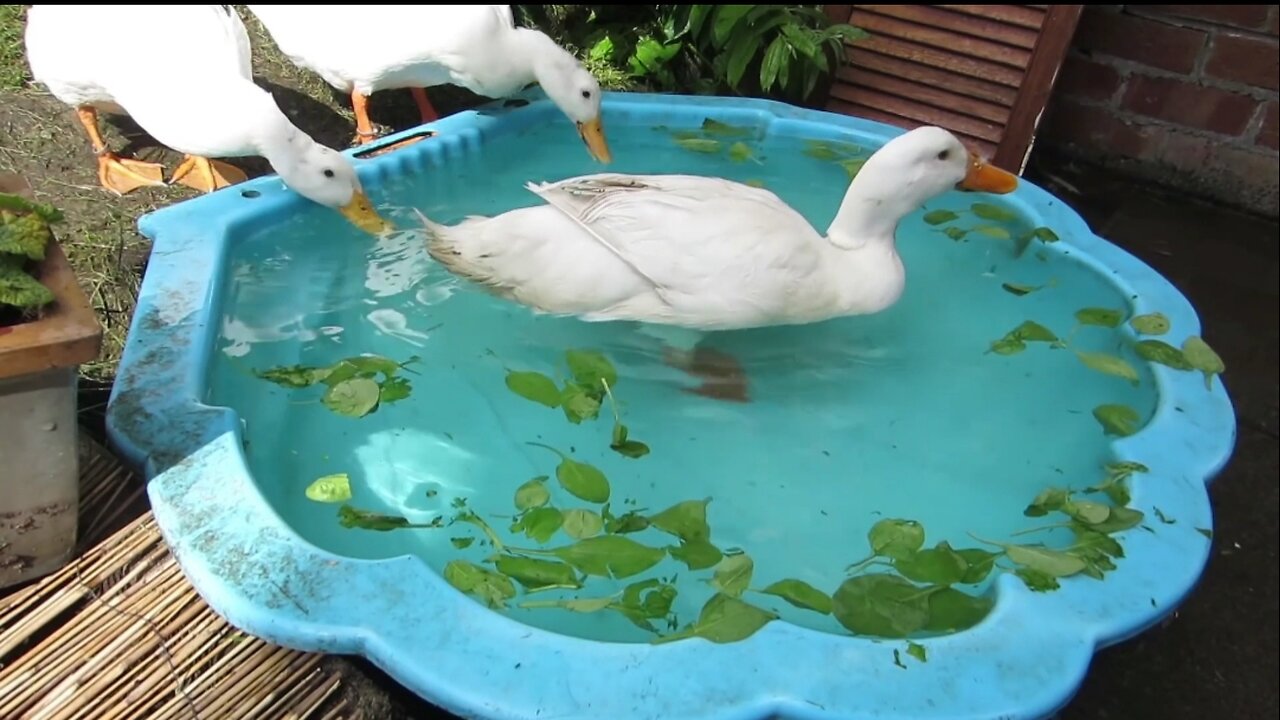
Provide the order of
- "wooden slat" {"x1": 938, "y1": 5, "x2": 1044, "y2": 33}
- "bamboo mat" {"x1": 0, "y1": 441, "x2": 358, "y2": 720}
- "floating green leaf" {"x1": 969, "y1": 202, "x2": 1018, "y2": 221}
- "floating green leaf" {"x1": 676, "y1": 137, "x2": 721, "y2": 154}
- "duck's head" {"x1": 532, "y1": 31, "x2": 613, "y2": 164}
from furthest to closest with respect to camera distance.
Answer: "wooden slat" {"x1": 938, "y1": 5, "x2": 1044, "y2": 33}
"floating green leaf" {"x1": 676, "y1": 137, "x2": 721, "y2": 154}
"duck's head" {"x1": 532, "y1": 31, "x2": 613, "y2": 164}
"floating green leaf" {"x1": 969, "y1": 202, "x2": 1018, "y2": 221}
"bamboo mat" {"x1": 0, "y1": 441, "x2": 358, "y2": 720}

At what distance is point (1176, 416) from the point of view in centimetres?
151

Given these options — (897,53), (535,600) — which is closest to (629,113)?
(897,53)

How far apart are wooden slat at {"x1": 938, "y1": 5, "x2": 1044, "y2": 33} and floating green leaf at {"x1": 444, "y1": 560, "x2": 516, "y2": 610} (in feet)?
7.65

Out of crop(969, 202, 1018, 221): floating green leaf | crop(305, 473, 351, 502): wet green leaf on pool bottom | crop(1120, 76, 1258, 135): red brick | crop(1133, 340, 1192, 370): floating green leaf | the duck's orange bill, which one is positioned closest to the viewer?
crop(305, 473, 351, 502): wet green leaf on pool bottom

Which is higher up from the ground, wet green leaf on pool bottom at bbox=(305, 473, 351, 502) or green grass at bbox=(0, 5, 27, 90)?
green grass at bbox=(0, 5, 27, 90)

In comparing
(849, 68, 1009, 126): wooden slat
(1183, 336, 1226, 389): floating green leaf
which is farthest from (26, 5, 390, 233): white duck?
(849, 68, 1009, 126): wooden slat

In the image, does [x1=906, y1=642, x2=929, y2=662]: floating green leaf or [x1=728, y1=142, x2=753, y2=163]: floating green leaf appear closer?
[x1=906, y1=642, x2=929, y2=662]: floating green leaf

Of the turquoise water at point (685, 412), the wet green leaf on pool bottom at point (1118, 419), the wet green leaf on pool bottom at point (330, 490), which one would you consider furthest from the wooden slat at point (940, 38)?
the wet green leaf on pool bottom at point (330, 490)

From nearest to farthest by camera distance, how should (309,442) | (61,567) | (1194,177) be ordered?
(61,567), (309,442), (1194,177)

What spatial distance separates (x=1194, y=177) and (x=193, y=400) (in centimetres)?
313

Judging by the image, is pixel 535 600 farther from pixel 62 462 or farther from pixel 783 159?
pixel 783 159

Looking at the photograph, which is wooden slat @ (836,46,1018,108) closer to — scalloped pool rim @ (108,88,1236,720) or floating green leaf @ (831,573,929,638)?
scalloped pool rim @ (108,88,1236,720)

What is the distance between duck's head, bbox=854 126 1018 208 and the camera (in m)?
1.71

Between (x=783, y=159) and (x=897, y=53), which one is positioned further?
(x=897, y=53)
